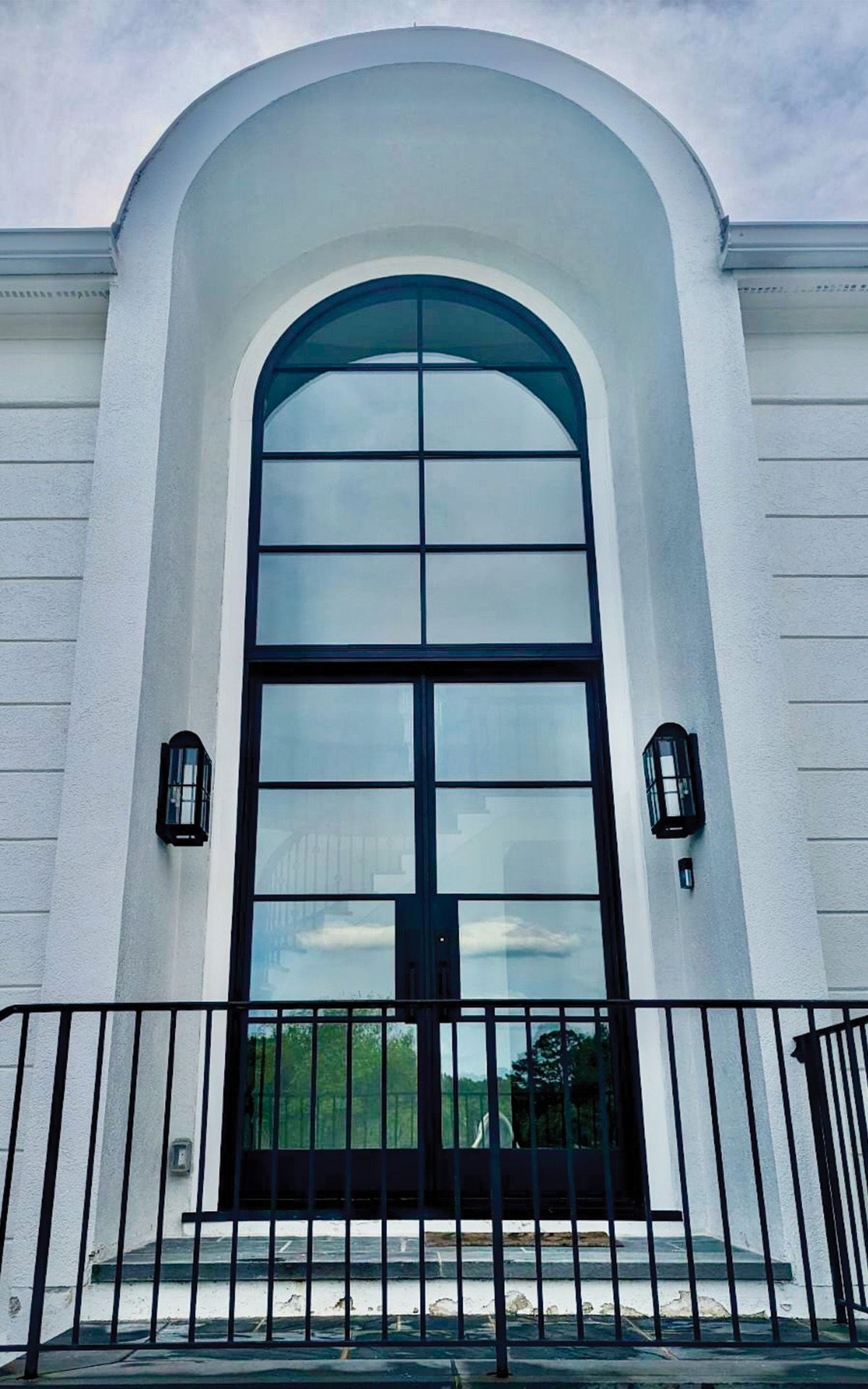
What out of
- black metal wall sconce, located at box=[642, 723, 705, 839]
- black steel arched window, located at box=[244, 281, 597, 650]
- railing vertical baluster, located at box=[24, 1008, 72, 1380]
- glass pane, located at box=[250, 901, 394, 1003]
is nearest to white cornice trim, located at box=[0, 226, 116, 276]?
black steel arched window, located at box=[244, 281, 597, 650]

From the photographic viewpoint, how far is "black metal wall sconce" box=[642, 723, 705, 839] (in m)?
3.81

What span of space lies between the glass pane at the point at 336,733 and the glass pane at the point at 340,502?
0.71 meters

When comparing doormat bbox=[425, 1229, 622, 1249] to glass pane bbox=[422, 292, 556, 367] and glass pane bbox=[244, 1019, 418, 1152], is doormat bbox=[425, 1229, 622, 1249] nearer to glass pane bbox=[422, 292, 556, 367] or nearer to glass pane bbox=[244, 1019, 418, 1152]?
glass pane bbox=[244, 1019, 418, 1152]

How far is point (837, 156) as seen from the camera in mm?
5766

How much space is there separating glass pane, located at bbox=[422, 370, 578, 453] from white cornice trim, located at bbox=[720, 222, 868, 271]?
A: 3.29 feet

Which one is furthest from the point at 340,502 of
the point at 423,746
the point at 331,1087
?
the point at 331,1087

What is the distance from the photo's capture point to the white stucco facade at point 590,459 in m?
3.61

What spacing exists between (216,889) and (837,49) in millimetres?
4975

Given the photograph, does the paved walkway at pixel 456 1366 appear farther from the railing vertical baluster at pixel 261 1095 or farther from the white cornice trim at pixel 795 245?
the white cornice trim at pixel 795 245

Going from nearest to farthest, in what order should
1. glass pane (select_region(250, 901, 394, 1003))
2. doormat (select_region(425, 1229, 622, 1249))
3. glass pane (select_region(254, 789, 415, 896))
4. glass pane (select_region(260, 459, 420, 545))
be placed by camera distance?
doormat (select_region(425, 1229, 622, 1249)), glass pane (select_region(250, 901, 394, 1003)), glass pane (select_region(254, 789, 415, 896)), glass pane (select_region(260, 459, 420, 545))

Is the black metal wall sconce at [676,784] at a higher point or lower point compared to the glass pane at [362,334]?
lower

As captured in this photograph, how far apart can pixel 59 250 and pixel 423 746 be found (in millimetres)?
2441

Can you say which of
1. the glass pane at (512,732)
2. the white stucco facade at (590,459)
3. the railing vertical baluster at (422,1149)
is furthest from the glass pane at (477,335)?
the railing vertical baluster at (422,1149)

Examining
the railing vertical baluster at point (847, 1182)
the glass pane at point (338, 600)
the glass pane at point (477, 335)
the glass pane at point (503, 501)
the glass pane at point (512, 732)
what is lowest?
the railing vertical baluster at point (847, 1182)
